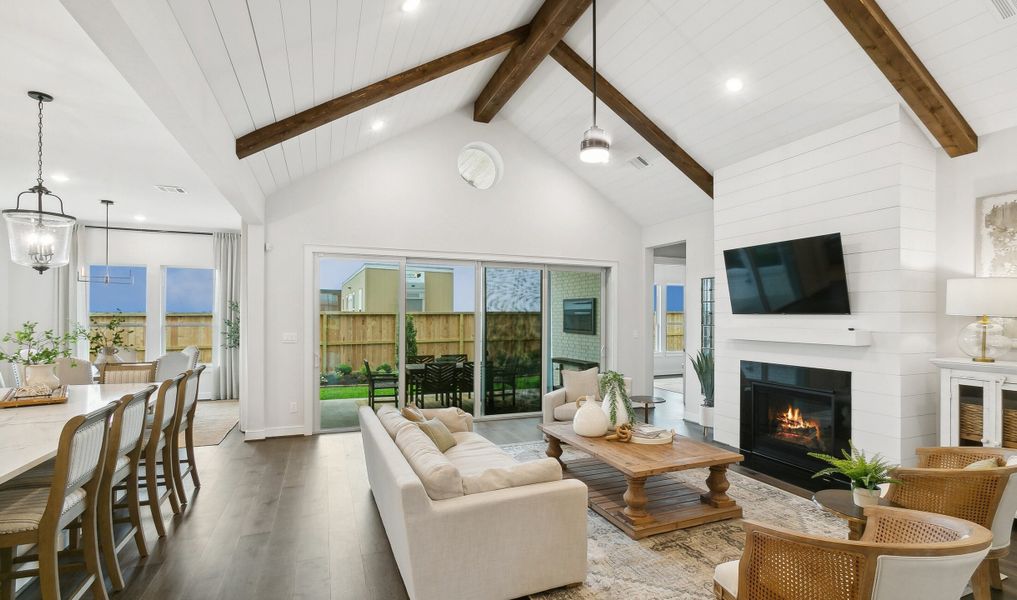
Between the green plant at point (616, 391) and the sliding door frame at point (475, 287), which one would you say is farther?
the sliding door frame at point (475, 287)

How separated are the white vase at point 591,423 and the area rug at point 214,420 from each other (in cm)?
404

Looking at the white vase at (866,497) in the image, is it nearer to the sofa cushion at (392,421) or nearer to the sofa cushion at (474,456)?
the sofa cushion at (474,456)

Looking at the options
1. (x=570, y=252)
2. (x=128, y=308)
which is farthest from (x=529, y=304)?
(x=128, y=308)

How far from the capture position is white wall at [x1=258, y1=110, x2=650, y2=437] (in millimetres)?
5793

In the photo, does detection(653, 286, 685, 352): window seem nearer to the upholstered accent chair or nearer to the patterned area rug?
the upholstered accent chair

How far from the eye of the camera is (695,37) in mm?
4219

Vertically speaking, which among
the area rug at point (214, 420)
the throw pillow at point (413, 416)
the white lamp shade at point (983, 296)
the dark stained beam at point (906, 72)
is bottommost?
the area rug at point (214, 420)

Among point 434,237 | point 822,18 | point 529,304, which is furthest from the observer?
point 529,304

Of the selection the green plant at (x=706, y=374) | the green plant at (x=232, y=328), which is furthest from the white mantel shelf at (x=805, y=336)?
the green plant at (x=232, y=328)

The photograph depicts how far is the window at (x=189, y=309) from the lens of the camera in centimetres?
820

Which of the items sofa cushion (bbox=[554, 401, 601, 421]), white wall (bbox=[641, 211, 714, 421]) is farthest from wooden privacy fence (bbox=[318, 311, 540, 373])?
white wall (bbox=[641, 211, 714, 421])

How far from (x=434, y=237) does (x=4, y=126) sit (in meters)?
3.90

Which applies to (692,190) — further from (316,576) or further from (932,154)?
(316,576)

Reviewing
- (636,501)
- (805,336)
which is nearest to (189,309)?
(636,501)
